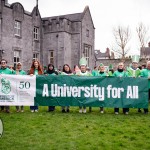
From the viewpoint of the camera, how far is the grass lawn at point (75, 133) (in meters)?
5.80

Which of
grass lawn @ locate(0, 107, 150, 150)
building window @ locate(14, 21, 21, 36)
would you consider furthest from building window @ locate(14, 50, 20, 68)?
grass lawn @ locate(0, 107, 150, 150)

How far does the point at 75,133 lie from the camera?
22.9 ft

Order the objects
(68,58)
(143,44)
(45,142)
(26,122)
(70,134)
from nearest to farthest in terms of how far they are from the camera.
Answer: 1. (45,142)
2. (70,134)
3. (26,122)
4. (68,58)
5. (143,44)

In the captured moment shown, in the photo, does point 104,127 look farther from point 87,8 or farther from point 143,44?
point 143,44

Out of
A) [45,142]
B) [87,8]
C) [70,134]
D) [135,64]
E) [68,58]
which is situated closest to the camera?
[45,142]

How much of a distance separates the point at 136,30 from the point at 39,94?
126 feet

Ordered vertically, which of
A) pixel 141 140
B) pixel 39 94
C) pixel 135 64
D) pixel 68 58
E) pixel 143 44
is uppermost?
pixel 143 44

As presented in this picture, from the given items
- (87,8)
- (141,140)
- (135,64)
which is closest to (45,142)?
(141,140)

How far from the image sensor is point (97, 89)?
414 inches

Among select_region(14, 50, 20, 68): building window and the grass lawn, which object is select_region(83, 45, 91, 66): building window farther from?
the grass lawn

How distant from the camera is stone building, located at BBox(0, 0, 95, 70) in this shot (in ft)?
93.5

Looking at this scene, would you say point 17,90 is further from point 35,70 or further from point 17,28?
point 17,28

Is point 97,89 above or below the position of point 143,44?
below

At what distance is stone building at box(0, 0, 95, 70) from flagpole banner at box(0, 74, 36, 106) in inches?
689
